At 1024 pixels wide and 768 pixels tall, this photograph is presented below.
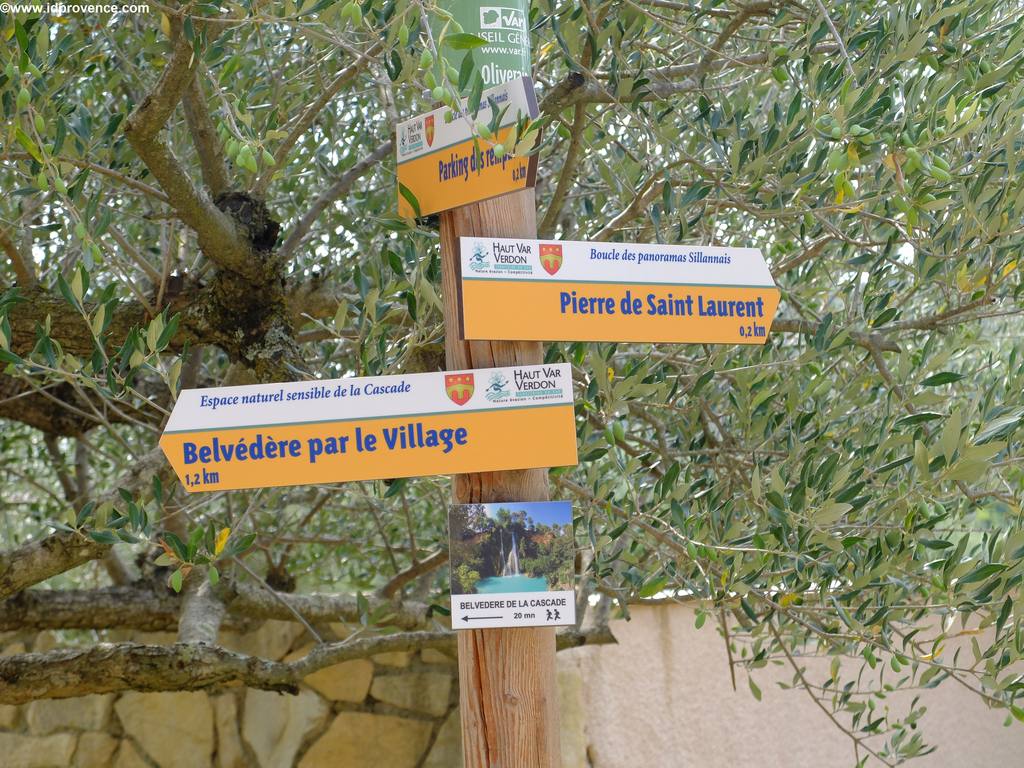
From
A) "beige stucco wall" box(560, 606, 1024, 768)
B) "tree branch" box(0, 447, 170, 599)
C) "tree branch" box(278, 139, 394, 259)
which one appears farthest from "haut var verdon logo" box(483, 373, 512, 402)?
"beige stucco wall" box(560, 606, 1024, 768)

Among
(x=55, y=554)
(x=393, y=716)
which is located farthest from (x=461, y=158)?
(x=393, y=716)

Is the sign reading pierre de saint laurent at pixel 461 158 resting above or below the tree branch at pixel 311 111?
below

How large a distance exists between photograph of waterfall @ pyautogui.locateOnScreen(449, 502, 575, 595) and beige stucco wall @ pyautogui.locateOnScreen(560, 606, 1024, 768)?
2.89 metres

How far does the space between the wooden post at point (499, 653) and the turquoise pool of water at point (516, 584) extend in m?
0.09

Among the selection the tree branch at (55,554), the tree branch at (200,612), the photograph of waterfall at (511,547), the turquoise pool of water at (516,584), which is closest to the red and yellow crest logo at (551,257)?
the photograph of waterfall at (511,547)

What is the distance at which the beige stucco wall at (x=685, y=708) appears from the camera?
4633 mm

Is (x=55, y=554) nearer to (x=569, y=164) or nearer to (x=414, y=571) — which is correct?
(x=414, y=571)

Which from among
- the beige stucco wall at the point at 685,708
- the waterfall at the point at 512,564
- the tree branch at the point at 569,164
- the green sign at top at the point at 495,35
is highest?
the tree branch at the point at 569,164

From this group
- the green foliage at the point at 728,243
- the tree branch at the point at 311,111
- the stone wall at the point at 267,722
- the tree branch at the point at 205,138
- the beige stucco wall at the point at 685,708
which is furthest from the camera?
the stone wall at the point at 267,722

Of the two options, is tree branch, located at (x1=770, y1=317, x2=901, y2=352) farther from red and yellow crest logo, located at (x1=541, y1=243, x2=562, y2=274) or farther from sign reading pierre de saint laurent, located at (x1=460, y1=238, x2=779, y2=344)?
red and yellow crest logo, located at (x1=541, y1=243, x2=562, y2=274)

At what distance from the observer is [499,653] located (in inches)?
73.7

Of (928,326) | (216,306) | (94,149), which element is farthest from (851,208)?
(94,149)

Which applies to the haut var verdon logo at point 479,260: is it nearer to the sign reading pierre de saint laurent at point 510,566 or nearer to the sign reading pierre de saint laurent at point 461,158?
the sign reading pierre de saint laurent at point 461,158

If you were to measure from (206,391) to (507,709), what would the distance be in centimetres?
A: 81
